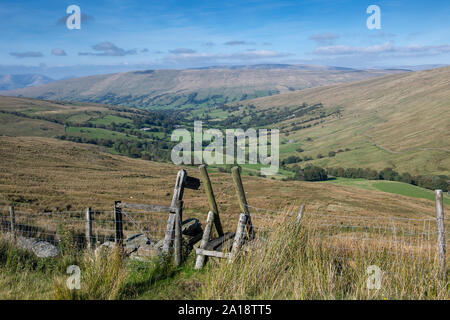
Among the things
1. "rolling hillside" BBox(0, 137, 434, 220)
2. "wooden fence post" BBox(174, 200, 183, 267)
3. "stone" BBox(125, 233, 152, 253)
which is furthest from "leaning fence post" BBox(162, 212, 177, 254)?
"rolling hillside" BBox(0, 137, 434, 220)

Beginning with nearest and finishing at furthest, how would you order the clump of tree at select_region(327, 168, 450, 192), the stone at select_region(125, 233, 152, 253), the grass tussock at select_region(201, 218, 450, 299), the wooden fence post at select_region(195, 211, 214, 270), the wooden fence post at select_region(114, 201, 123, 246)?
the grass tussock at select_region(201, 218, 450, 299) < the wooden fence post at select_region(195, 211, 214, 270) < the wooden fence post at select_region(114, 201, 123, 246) < the stone at select_region(125, 233, 152, 253) < the clump of tree at select_region(327, 168, 450, 192)

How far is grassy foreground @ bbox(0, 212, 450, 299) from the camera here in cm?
568

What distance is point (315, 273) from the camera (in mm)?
6020

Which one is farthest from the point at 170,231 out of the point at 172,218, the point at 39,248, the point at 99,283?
the point at 39,248

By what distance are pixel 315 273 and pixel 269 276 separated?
89 centimetres

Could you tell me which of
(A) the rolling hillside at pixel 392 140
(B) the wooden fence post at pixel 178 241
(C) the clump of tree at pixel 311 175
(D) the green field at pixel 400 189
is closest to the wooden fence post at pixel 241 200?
(B) the wooden fence post at pixel 178 241

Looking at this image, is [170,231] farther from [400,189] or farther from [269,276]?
[400,189]

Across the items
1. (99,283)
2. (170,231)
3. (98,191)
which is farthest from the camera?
(98,191)

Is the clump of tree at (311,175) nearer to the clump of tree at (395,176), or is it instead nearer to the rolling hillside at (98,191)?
the clump of tree at (395,176)

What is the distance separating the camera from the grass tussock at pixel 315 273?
565 centimetres

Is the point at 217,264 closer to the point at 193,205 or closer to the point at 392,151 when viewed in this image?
the point at 193,205

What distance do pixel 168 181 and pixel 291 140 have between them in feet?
455

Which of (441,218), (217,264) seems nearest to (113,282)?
(217,264)

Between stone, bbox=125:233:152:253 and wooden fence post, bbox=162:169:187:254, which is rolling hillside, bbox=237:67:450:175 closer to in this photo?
stone, bbox=125:233:152:253
